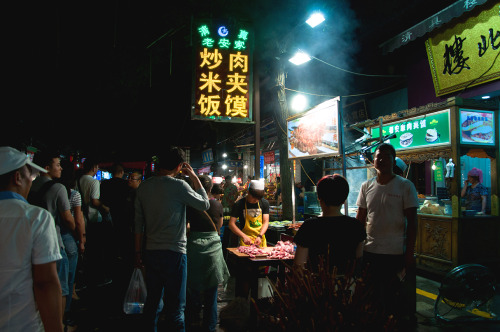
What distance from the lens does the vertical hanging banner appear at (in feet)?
28.6

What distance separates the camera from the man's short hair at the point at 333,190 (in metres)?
2.83

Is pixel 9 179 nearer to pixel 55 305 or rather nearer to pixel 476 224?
pixel 55 305

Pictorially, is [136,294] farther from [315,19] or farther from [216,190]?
[315,19]

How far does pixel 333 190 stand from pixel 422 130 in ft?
19.9

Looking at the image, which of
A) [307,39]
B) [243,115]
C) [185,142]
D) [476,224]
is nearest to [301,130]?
[243,115]

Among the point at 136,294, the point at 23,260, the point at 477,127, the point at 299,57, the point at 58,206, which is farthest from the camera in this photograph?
the point at 299,57

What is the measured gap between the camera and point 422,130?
25.3ft

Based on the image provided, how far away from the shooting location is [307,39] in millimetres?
10367

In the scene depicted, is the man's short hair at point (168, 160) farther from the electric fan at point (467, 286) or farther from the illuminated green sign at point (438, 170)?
the illuminated green sign at point (438, 170)

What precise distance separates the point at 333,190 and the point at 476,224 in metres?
6.11

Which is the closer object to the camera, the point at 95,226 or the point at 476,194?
the point at 95,226

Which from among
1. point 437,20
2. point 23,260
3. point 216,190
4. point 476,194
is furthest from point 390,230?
point 437,20

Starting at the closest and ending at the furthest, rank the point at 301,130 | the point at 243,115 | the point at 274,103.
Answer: the point at 301,130, the point at 243,115, the point at 274,103

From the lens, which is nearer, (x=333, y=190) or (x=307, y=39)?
(x=333, y=190)
